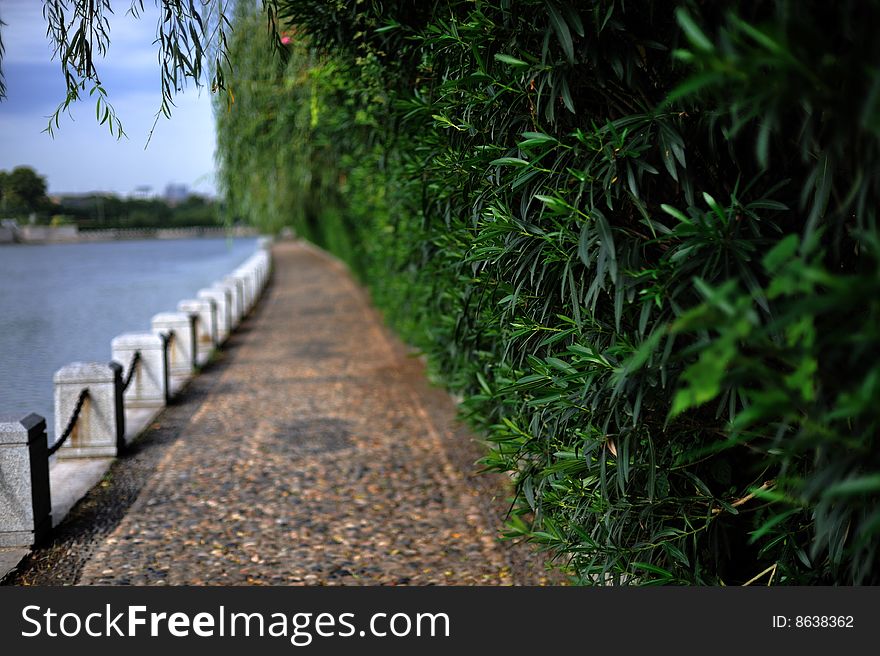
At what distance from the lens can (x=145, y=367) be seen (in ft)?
27.7

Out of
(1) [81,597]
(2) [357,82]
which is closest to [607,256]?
(1) [81,597]

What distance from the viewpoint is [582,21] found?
8.59 ft

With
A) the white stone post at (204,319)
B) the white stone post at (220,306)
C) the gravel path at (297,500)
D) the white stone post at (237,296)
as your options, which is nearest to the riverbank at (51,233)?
the white stone post at (237,296)

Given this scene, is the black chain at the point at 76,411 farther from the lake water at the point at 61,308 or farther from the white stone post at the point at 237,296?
the white stone post at the point at 237,296

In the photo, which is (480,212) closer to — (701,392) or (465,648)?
(465,648)

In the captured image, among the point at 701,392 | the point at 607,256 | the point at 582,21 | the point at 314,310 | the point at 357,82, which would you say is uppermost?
the point at 357,82

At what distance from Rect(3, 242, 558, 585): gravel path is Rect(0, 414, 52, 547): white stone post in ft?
0.63

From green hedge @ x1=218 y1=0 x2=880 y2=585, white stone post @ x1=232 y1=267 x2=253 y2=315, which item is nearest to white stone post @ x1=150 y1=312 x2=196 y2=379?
white stone post @ x1=232 y1=267 x2=253 y2=315

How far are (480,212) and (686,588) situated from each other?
67.8 inches

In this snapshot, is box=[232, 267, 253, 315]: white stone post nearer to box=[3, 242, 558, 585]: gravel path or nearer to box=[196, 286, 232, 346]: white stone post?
box=[196, 286, 232, 346]: white stone post

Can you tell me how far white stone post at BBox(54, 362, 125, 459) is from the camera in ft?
20.8

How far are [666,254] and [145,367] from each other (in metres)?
7.11

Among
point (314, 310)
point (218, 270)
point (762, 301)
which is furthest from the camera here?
point (218, 270)

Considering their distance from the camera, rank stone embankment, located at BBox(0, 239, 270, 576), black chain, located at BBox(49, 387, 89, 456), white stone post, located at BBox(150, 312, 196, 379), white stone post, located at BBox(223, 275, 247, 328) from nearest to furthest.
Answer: stone embankment, located at BBox(0, 239, 270, 576)
black chain, located at BBox(49, 387, 89, 456)
white stone post, located at BBox(150, 312, 196, 379)
white stone post, located at BBox(223, 275, 247, 328)
